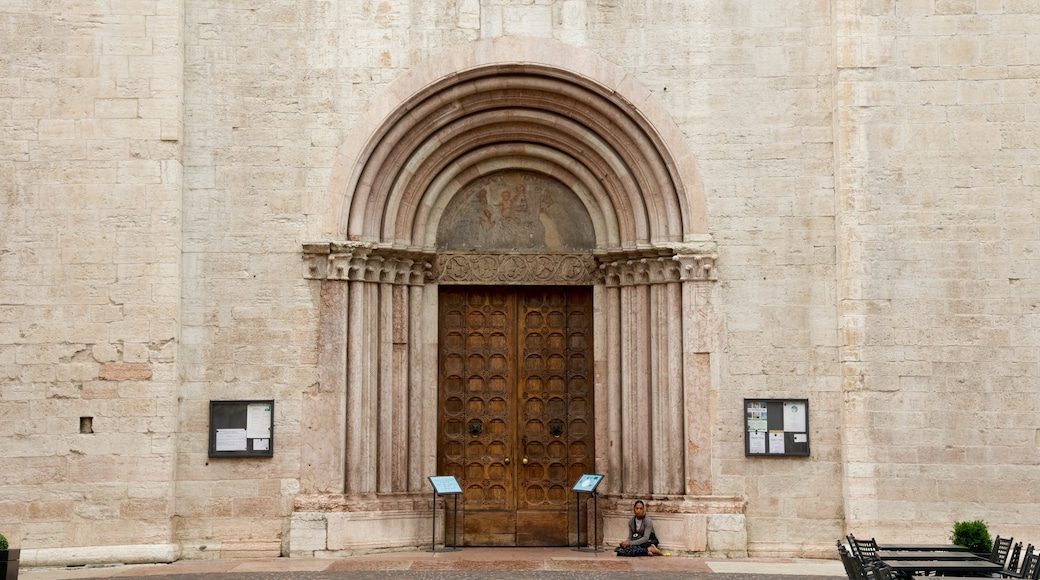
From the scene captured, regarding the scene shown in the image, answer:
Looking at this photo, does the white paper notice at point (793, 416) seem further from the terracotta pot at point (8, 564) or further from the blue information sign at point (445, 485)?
the terracotta pot at point (8, 564)

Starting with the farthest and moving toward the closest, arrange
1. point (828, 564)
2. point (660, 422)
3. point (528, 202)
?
1. point (528, 202)
2. point (660, 422)
3. point (828, 564)

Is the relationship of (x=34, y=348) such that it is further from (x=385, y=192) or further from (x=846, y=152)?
(x=846, y=152)

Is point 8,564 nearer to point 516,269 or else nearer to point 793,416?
point 516,269

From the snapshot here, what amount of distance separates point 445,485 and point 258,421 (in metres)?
2.14

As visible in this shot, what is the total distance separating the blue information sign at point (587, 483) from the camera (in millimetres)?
13898

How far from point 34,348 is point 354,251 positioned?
3.50 m

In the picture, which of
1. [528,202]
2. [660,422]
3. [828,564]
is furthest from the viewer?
[528,202]

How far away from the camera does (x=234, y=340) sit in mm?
13891

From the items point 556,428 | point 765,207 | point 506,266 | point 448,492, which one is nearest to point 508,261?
point 506,266

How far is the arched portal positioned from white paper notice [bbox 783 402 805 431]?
867 millimetres

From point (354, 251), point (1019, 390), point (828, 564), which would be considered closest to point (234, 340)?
point (354, 251)

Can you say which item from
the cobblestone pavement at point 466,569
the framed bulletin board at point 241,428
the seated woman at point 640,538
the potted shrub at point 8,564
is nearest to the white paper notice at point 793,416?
the cobblestone pavement at point 466,569

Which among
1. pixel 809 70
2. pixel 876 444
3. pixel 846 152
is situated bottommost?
pixel 876 444

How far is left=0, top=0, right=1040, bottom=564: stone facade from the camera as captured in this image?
13484 millimetres
